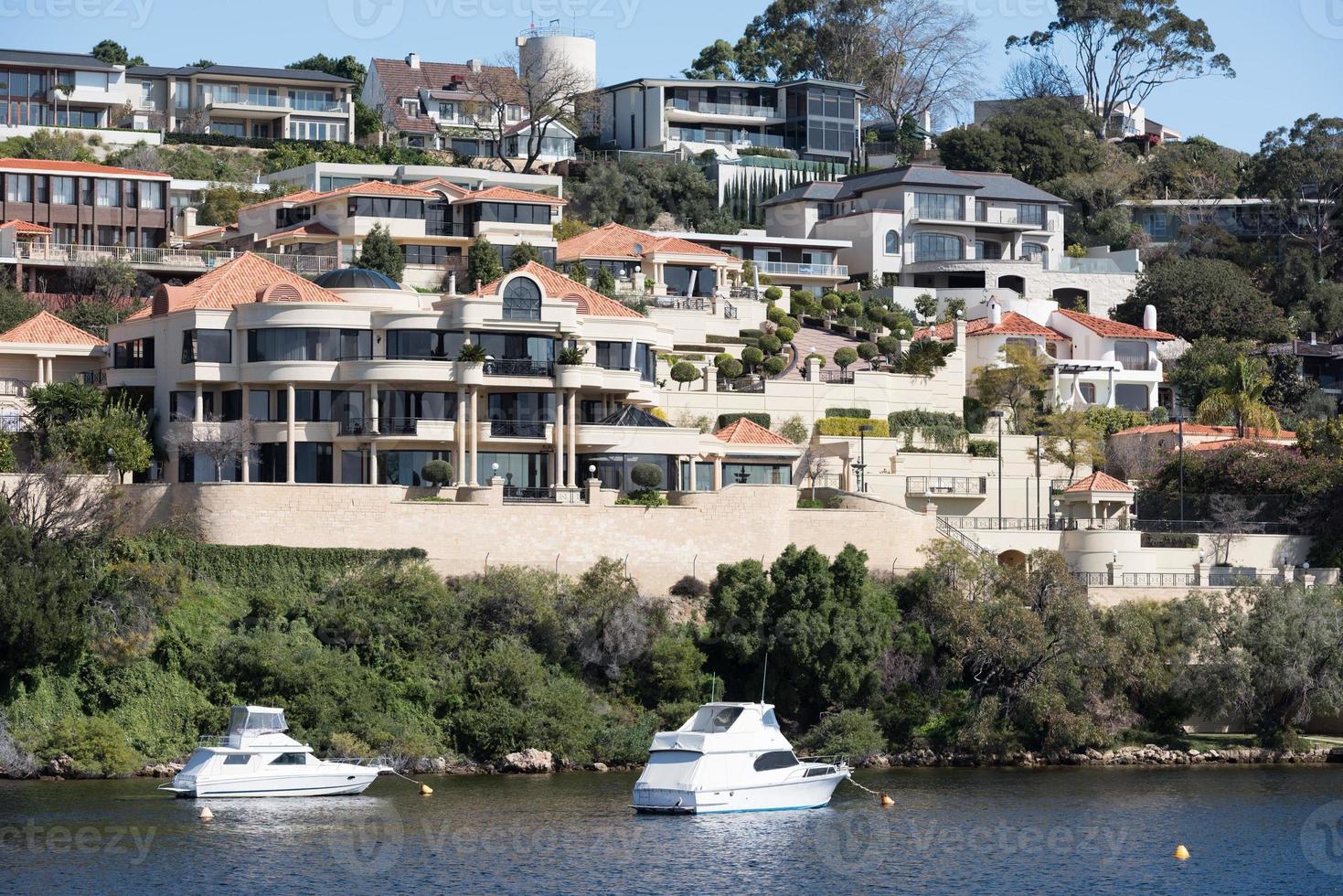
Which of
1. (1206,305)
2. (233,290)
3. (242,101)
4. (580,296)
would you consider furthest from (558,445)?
(242,101)

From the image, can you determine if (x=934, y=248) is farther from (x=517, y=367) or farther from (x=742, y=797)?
(x=742, y=797)

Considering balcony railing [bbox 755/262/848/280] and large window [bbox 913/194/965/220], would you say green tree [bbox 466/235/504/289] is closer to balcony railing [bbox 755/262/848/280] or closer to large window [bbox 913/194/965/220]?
balcony railing [bbox 755/262/848/280]

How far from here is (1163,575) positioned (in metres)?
78.3

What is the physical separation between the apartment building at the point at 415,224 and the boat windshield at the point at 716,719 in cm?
4256

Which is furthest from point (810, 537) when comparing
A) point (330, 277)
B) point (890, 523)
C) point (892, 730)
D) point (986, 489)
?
point (330, 277)

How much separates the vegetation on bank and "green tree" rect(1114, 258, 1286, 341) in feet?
146

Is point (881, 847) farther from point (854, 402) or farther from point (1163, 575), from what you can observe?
point (854, 402)

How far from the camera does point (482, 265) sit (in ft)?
319

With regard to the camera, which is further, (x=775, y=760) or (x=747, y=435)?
(x=747, y=435)

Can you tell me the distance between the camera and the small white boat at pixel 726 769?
190 ft

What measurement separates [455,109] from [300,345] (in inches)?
3017

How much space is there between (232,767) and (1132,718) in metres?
30.7

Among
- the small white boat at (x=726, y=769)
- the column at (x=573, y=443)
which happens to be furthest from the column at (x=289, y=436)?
the small white boat at (x=726, y=769)
